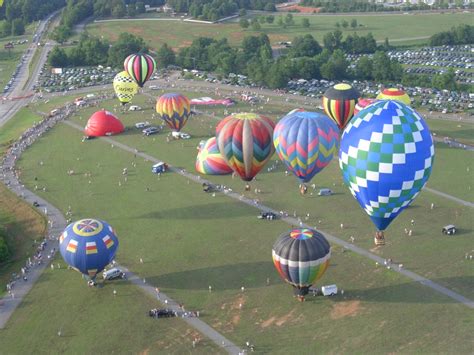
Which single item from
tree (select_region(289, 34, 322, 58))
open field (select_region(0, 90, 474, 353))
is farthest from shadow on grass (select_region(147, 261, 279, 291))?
tree (select_region(289, 34, 322, 58))

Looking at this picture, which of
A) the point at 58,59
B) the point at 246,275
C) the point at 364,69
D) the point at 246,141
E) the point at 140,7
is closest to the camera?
the point at 246,275

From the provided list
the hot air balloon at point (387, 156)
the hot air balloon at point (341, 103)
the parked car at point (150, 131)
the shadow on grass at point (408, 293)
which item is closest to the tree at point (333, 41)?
the hot air balloon at point (341, 103)

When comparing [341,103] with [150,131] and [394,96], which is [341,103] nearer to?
[394,96]

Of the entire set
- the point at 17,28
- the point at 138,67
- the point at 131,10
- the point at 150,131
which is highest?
the point at 138,67

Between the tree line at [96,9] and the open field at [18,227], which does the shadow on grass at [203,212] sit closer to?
the open field at [18,227]

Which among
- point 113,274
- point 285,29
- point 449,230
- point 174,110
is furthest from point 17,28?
point 449,230

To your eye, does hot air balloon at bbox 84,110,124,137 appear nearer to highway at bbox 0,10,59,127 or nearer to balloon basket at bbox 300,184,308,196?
highway at bbox 0,10,59,127
